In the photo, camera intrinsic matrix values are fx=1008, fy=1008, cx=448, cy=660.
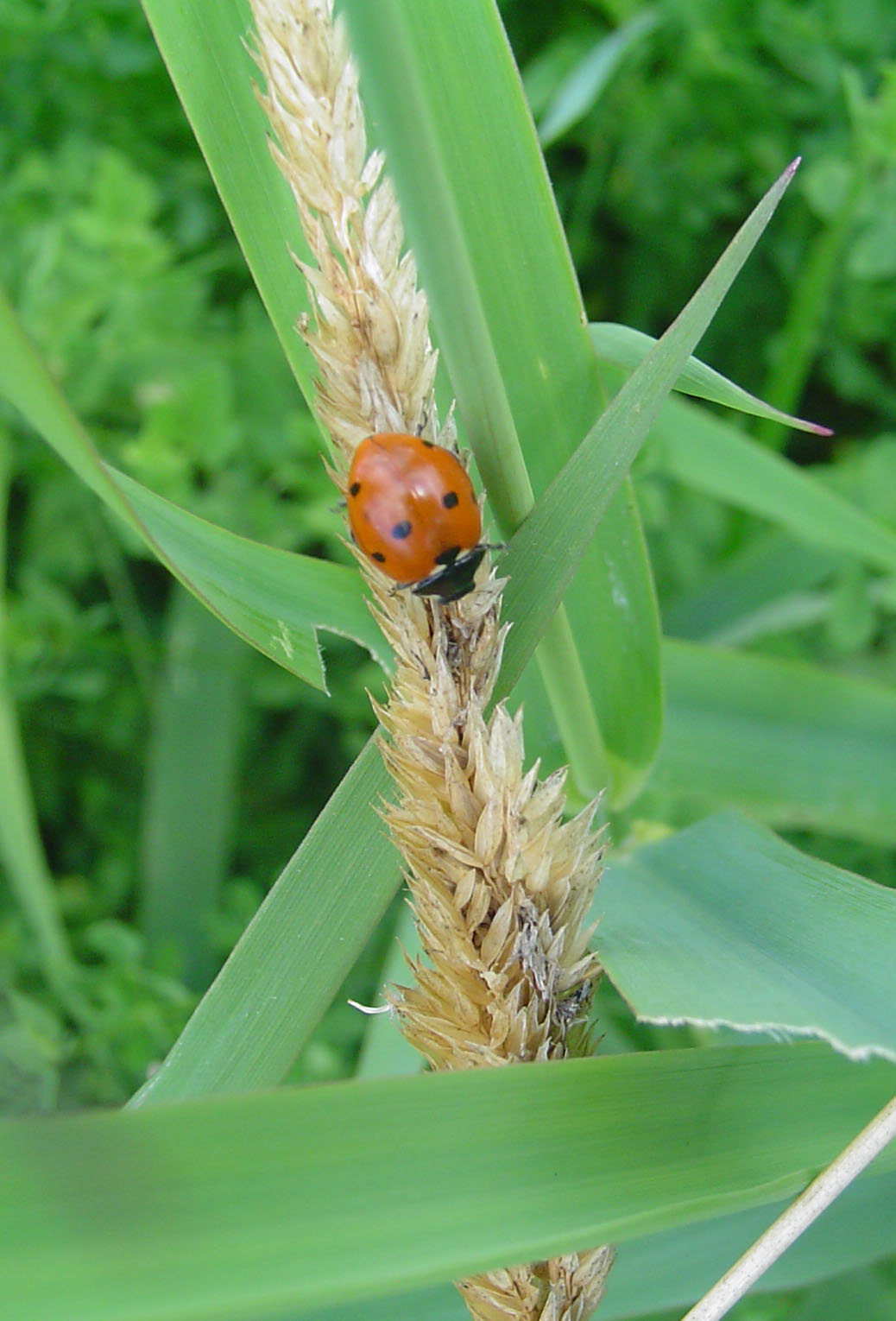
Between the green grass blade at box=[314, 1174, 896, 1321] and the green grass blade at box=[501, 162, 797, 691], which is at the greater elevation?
the green grass blade at box=[501, 162, 797, 691]

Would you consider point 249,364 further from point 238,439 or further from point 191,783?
point 191,783

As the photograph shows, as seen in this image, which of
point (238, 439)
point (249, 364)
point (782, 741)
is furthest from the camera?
point (249, 364)

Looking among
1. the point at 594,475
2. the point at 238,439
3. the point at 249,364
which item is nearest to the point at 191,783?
the point at 238,439

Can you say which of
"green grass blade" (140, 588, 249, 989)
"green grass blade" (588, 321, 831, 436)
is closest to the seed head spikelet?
"green grass blade" (588, 321, 831, 436)

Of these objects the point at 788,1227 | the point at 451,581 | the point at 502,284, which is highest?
the point at 502,284

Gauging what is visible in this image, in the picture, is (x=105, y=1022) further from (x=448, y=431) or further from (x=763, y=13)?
(x=763, y=13)

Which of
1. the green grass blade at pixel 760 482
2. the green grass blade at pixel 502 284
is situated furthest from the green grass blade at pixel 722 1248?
the green grass blade at pixel 760 482

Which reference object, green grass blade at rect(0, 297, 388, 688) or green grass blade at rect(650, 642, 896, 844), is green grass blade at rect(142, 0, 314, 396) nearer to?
green grass blade at rect(0, 297, 388, 688)

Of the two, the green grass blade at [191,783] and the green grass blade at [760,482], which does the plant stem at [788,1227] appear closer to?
the green grass blade at [760,482]
